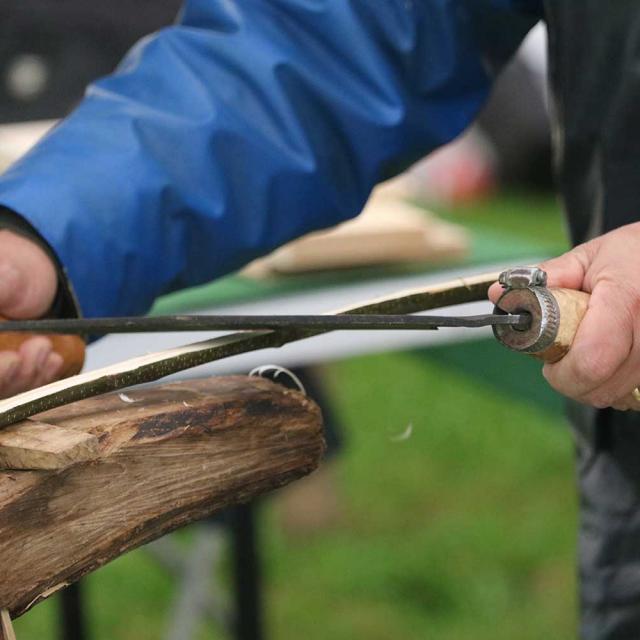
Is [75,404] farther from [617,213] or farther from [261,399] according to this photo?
[617,213]

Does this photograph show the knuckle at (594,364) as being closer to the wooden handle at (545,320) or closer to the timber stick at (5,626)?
the wooden handle at (545,320)

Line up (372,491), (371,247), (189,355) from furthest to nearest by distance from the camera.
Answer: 1. (372,491)
2. (371,247)
3. (189,355)

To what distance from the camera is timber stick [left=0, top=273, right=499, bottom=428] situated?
0.78 meters

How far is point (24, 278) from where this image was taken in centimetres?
105

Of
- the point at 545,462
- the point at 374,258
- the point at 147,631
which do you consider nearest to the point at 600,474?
the point at 374,258

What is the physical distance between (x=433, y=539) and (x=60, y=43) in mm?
1944

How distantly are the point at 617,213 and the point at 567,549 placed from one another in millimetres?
2289

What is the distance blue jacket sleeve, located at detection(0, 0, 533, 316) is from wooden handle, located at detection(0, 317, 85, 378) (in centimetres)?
12

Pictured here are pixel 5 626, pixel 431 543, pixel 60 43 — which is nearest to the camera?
pixel 5 626

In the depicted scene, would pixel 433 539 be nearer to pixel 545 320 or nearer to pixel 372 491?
pixel 372 491

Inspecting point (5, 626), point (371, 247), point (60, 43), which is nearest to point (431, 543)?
point (371, 247)

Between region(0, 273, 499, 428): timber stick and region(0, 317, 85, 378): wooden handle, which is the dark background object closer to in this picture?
region(0, 317, 85, 378): wooden handle

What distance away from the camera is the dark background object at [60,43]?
3301 millimetres

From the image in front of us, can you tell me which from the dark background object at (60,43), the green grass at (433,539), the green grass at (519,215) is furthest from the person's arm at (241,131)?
the green grass at (519,215)
